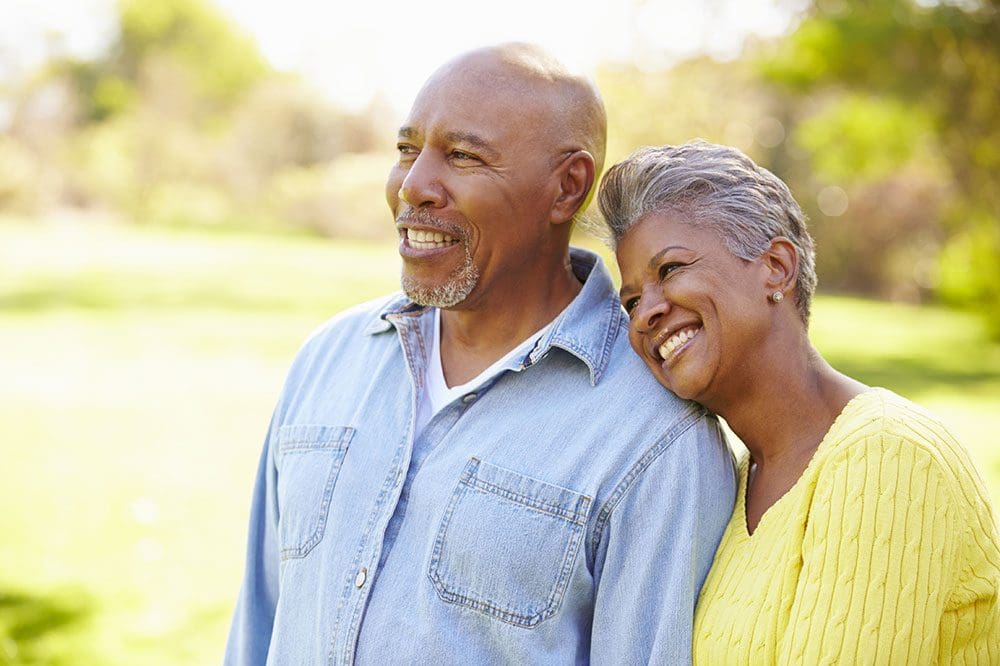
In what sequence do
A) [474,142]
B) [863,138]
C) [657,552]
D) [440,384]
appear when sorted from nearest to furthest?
1. [657,552]
2. [474,142]
3. [440,384]
4. [863,138]

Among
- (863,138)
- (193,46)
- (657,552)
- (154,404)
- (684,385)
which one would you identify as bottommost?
(657,552)

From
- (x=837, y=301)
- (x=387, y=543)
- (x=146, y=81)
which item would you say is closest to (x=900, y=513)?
(x=387, y=543)

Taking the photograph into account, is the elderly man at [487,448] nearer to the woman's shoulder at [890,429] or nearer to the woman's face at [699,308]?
the woman's face at [699,308]

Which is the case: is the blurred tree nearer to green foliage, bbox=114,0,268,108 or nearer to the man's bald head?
the man's bald head

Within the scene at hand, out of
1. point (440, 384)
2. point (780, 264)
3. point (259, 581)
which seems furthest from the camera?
point (259, 581)

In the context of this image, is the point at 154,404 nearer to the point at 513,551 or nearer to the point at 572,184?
the point at 572,184

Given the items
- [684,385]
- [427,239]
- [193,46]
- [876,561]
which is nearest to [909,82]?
[427,239]

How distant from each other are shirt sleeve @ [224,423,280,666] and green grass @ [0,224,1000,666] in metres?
2.54

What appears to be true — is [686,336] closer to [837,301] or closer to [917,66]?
[917,66]

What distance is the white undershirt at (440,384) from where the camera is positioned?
2.29 m

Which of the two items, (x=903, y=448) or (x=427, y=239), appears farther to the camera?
(x=427, y=239)

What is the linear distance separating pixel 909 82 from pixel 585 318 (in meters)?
13.4

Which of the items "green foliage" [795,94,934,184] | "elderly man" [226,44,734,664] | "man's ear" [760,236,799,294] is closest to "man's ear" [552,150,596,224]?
"elderly man" [226,44,734,664]

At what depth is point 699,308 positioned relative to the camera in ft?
6.68
